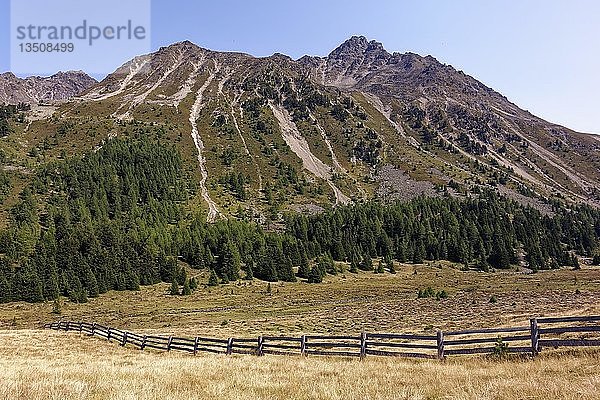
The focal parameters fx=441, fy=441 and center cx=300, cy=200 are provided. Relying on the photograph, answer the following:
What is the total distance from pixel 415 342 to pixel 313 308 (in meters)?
37.0

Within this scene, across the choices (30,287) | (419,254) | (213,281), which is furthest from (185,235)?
(419,254)

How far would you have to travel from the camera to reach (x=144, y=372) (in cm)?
1861

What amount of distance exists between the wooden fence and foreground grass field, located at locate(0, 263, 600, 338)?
660 cm

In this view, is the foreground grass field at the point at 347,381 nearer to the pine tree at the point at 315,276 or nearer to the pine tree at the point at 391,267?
the pine tree at the point at 315,276

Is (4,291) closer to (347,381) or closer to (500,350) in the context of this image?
(347,381)

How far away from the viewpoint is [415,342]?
32.4 m

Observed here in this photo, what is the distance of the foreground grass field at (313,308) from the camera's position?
4591 cm

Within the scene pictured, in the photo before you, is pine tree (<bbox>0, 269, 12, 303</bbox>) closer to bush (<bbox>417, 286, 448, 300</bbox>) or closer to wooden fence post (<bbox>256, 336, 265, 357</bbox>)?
bush (<bbox>417, 286, 448, 300</bbox>)

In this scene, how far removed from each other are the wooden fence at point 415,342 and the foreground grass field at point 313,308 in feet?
21.6

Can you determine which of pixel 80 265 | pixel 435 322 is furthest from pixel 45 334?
pixel 80 265

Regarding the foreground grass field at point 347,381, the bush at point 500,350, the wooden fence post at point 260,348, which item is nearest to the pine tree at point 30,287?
the wooden fence post at point 260,348

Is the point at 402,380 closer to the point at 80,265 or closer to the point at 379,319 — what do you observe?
the point at 379,319

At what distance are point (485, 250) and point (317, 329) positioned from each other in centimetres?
12677

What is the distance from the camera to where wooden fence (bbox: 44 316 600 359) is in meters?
19.2
